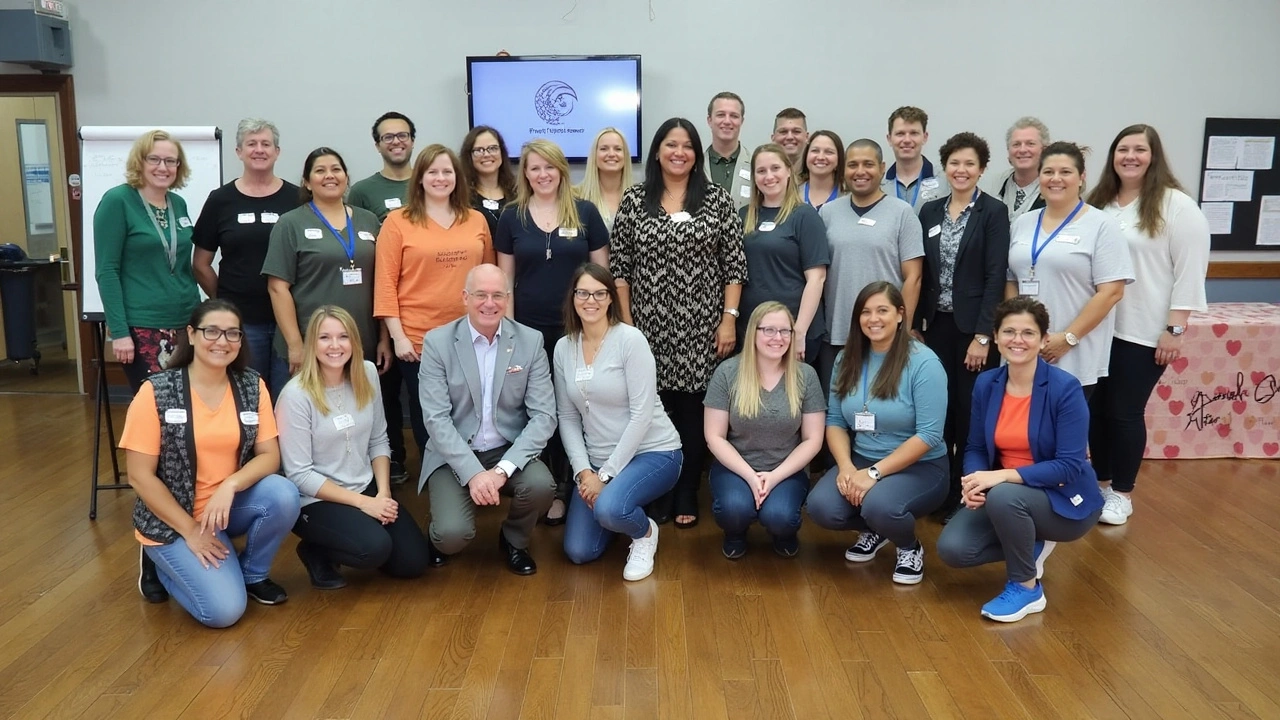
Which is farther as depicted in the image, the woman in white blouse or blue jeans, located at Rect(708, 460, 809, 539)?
the woman in white blouse

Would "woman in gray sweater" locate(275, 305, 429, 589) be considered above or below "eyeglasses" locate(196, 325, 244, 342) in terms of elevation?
below

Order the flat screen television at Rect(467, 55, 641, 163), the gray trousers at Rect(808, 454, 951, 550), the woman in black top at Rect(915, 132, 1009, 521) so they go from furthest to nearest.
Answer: the flat screen television at Rect(467, 55, 641, 163) → the woman in black top at Rect(915, 132, 1009, 521) → the gray trousers at Rect(808, 454, 951, 550)

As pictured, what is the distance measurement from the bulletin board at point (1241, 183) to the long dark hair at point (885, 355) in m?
3.75

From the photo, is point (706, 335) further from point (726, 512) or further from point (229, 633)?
point (229, 633)

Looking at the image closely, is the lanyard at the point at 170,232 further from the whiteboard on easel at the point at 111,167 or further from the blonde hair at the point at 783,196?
the blonde hair at the point at 783,196

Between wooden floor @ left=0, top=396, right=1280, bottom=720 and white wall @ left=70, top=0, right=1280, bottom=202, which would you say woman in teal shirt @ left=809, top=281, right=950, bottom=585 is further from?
white wall @ left=70, top=0, right=1280, bottom=202

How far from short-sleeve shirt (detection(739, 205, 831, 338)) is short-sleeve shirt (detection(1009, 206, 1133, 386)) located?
79 centimetres

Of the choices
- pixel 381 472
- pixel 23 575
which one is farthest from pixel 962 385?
pixel 23 575

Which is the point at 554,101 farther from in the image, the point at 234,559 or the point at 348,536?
the point at 234,559

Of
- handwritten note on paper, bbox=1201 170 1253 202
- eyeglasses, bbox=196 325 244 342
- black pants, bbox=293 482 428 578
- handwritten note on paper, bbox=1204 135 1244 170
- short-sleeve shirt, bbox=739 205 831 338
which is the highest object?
handwritten note on paper, bbox=1204 135 1244 170

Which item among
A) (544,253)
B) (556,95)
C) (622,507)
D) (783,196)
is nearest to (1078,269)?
(783,196)

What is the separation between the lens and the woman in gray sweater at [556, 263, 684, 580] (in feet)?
10.8

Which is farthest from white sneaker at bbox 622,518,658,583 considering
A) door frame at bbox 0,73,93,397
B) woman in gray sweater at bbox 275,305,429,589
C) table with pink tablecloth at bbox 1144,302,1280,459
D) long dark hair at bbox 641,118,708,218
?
door frame at bbox 0,73,93,397
